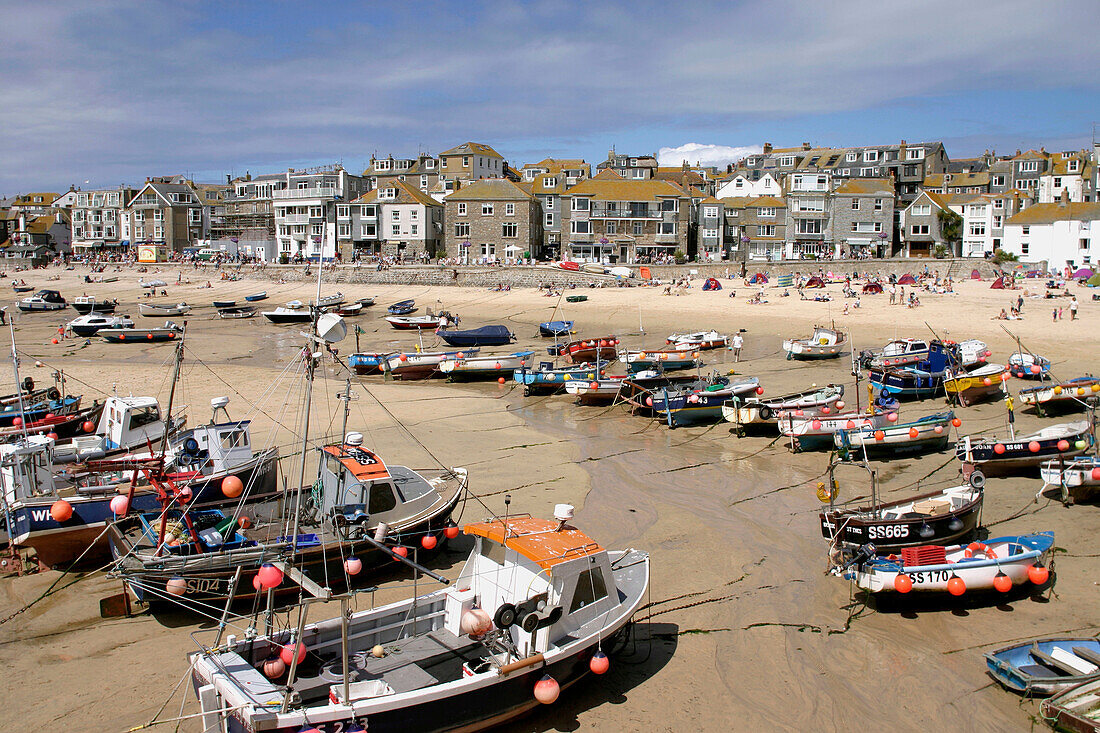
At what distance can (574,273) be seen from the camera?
5862cm

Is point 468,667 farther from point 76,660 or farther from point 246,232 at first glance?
point 246,232

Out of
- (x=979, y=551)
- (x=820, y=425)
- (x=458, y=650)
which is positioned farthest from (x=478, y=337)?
(x=458, y=650)

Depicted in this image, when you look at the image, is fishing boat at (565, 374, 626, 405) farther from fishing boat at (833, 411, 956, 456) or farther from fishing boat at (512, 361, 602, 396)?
fishing boat at (833, 411, 956, 456)

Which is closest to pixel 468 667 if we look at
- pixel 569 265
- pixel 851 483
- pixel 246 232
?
pixel 851 483

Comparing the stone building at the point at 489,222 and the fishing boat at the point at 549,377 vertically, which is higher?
the stone building at the point at 489,222

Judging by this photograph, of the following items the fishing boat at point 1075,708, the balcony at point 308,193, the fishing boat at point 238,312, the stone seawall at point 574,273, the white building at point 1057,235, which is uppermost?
the balcony at point 308,193

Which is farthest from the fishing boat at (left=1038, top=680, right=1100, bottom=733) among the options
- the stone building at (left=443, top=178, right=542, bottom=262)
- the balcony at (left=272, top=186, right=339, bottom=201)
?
the balcony at (left=272, top=186, right=339, bottom=201)

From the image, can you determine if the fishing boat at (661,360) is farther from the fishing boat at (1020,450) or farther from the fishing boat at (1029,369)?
the fishing boat at (1020,450)

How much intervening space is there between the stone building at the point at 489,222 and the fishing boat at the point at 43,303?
29.6 meters

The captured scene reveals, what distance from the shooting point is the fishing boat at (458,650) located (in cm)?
857

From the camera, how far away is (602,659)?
9.88 meters

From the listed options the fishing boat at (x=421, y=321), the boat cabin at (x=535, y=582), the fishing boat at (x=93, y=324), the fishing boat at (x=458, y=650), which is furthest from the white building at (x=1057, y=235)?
the fishing boat at (x=458, y=650)

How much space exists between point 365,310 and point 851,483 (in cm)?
3952

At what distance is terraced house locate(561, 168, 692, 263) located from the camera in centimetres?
6975
